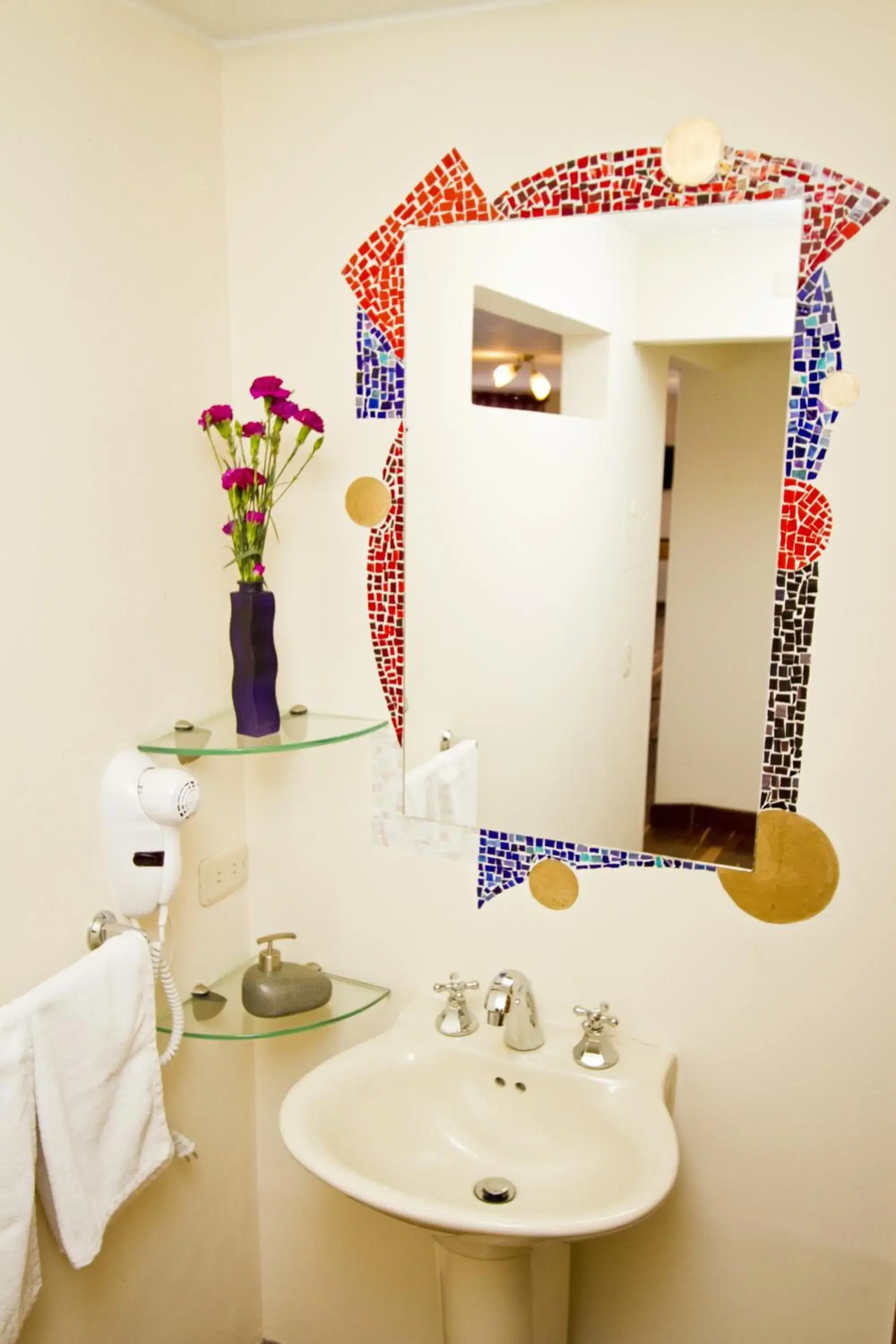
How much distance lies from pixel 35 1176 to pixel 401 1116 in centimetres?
54

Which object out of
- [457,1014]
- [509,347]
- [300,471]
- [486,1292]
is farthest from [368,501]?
[486,1292]

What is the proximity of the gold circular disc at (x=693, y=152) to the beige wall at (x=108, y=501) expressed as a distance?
735mm

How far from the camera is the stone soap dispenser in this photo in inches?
69.2

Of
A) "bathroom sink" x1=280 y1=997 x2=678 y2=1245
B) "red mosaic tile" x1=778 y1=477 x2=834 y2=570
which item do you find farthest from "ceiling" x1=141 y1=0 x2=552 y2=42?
"bathroom sink" x1=280 y1=997 x2=678 y2=1245

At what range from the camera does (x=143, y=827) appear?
1.59 m

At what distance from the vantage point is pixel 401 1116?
166cm

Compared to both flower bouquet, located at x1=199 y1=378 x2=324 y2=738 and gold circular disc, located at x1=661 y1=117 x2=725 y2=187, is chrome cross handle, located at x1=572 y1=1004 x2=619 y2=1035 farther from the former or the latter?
gold circular disc, located at x1=661 y1=117 x2=725 y2=187

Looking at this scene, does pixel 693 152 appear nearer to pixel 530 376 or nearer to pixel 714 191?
pixel 714 191

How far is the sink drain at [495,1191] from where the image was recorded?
5.08 feet

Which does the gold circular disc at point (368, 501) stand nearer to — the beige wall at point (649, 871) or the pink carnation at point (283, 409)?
the beige wall at point (649, 871)

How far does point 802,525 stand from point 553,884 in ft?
2.21

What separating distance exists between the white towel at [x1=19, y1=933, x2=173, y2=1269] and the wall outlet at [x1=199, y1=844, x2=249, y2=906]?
0.28 meters

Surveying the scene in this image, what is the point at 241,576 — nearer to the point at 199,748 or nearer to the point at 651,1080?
the point at 199,748

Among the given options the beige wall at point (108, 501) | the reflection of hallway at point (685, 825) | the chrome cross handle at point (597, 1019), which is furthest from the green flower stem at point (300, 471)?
the chrome cross handle at point (597, 1019)
